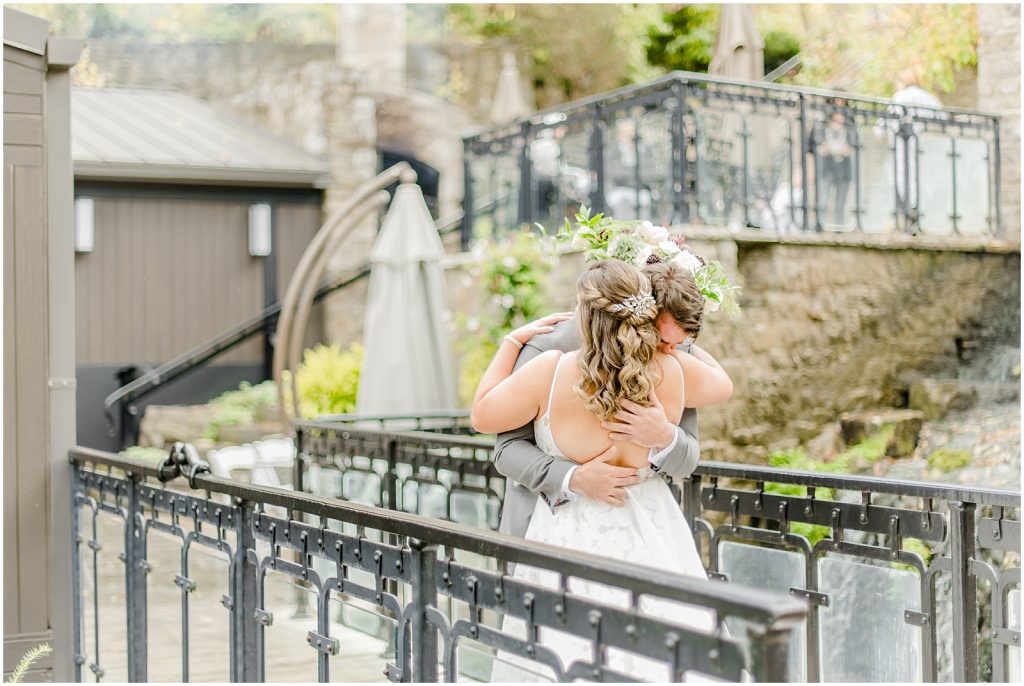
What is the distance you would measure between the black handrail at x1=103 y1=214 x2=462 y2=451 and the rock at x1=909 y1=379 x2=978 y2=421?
20.1 feet

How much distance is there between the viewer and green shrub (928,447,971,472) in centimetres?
789

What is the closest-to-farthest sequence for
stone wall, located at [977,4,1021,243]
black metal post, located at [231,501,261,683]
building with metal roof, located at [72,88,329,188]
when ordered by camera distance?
black metal post, located at [231,501,261,683] < stone wall, located at [977,4,1021,243] < building with metal roof, located at [72,88,329,188]

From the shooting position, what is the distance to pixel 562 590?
2.21m

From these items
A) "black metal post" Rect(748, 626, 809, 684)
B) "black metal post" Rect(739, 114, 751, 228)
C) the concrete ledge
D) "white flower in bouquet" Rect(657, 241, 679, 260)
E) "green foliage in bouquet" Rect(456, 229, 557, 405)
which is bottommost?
"black metal post" Rect(748, 626, 809, 684)

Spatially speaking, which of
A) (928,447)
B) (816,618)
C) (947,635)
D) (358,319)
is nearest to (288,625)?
(816,618)

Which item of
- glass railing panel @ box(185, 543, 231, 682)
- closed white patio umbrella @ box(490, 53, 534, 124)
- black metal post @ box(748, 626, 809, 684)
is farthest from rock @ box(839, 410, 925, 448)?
black metal post @ box(748, 626, 809, 684)

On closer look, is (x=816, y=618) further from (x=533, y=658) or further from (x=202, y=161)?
(x=202, y=161)

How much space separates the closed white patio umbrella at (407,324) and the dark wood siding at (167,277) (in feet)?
19.4

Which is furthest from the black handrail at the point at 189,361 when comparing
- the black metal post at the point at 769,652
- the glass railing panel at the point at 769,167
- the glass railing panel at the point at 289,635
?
the black metal post at the point at 769,652

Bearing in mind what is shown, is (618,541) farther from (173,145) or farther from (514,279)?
(173,145)

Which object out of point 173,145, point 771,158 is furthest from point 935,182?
point 173,145

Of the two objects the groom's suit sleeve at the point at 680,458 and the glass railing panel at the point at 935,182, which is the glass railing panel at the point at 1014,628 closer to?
the groom's suit sleeve at the point at 680,458

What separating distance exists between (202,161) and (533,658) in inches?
477

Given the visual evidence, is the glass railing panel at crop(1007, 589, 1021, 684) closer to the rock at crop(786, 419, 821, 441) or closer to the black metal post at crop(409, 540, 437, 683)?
the black metal post at crop(409, 540, 437, 683)
